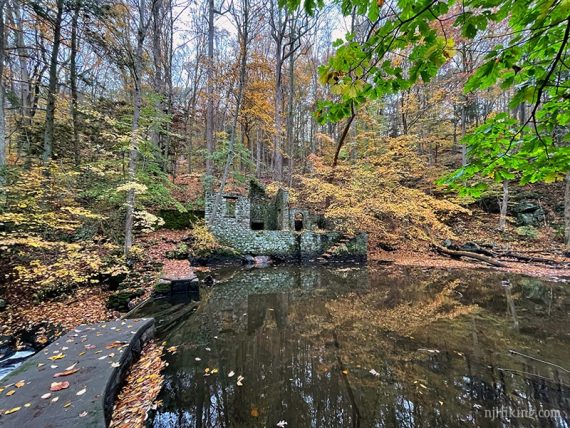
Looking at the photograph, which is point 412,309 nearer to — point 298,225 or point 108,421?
point 108,421

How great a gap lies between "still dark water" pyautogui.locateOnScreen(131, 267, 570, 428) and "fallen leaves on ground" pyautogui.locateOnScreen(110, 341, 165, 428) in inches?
5.0

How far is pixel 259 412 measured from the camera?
230cm

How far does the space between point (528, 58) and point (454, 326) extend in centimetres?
398

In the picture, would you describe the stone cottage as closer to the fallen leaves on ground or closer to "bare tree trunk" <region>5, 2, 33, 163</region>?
"bare tree trunk" <region>5, 2, 33, 163</region>

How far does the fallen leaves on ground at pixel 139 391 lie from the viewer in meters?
2.16

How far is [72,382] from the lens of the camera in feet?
7.20

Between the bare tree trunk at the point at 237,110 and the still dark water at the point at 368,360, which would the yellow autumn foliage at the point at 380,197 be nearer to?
the bare tree trunk at the point at 237,110

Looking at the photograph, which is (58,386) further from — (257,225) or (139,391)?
(257,225)

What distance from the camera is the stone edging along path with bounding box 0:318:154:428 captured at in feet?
5.95

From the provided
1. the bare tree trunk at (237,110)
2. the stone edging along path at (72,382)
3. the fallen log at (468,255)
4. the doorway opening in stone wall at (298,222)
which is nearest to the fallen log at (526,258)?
the fallen log at (468,255)

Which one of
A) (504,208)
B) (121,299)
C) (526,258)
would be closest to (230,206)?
(121,299)

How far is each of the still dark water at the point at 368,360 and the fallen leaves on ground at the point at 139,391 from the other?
0.13 meters

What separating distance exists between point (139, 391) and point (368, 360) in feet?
8.34

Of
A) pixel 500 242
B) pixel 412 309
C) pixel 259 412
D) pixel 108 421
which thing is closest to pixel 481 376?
pixel 412 309
